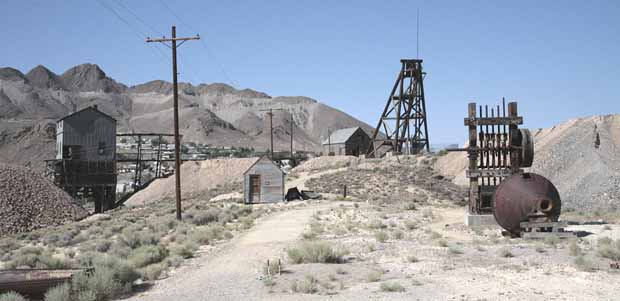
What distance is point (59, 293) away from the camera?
951 cm

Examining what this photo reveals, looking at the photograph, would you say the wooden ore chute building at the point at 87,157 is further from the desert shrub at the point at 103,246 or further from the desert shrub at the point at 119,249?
the desert shrub at the point at 119,249

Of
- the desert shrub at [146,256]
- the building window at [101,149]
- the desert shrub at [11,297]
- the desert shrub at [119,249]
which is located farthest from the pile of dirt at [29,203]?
the desert shrub at [11,297]

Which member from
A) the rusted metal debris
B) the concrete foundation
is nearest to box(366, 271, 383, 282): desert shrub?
the rusted metal debris

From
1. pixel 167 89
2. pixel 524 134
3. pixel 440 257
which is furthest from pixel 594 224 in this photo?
pixel 167 89

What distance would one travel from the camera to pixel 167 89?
196 meters

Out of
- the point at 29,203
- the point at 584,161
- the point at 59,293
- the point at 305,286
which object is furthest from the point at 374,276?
the point at 29,203

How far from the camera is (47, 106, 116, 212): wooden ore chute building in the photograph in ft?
146

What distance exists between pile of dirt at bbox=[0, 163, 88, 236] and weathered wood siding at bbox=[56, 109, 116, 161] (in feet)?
46.4

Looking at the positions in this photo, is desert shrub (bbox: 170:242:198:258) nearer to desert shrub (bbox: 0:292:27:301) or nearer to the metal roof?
desert shrub (bbox: 0:292:27:301)

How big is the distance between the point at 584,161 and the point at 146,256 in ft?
75.6

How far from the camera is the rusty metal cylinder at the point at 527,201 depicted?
49.7 ft

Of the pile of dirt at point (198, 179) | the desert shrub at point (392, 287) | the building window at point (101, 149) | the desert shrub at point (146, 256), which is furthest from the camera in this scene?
the pile of dirt at point (198, 179)

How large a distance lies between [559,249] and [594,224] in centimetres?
562

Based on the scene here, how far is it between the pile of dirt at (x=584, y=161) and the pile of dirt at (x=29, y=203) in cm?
2447
